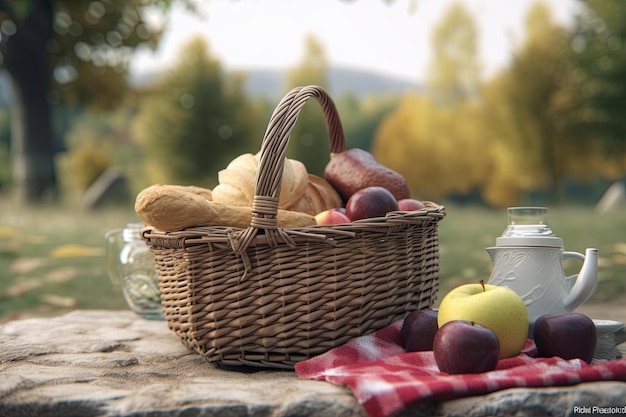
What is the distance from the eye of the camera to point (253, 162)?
2166 millimetres

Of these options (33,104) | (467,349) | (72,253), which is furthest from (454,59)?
(467,349)

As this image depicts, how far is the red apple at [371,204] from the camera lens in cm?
193

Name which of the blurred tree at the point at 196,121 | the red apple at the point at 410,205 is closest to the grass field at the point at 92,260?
the red apple at the point at 410,205

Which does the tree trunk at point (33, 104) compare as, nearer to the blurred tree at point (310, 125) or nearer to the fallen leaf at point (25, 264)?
the fallen leaf at point (25, 264)

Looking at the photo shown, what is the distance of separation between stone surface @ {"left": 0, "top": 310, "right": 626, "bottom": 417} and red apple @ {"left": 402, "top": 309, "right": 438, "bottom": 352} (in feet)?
1.11

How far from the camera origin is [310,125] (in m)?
21.8

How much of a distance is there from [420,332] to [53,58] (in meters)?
11.6

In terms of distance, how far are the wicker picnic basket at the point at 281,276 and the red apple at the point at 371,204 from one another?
95mm

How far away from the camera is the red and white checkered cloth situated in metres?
1.47

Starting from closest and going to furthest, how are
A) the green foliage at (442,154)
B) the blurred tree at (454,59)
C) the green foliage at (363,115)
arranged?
the green foliage at (442,154) < the blurred tree at (454,59) < the green foliage at (363,115)

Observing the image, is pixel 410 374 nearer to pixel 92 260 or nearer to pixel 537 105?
pixel 92 260

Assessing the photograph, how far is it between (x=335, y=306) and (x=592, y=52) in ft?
48.3

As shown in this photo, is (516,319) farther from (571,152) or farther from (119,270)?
(571,152)

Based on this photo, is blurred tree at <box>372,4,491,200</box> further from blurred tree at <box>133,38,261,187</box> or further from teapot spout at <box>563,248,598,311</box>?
teapot spout at <box>563,248,598,311</box>
